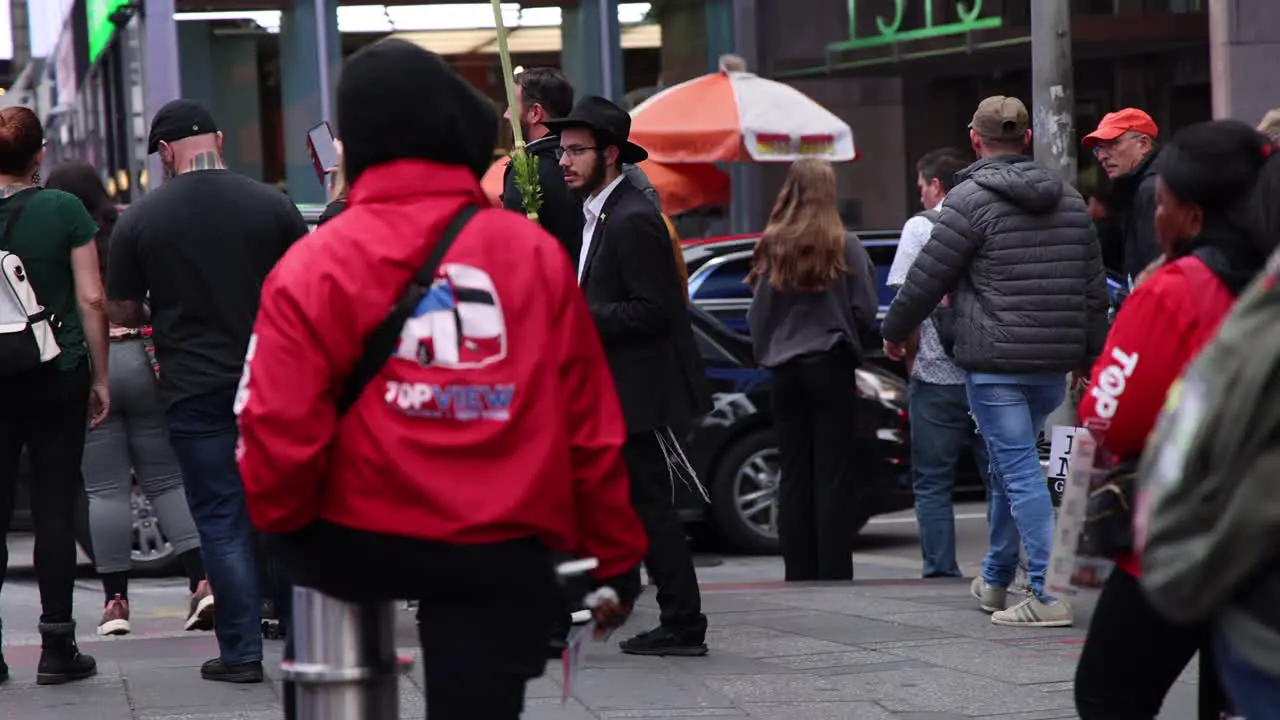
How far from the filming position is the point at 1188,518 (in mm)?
2686

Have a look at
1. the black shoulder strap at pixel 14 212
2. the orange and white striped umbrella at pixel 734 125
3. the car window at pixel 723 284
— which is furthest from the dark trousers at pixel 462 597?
the orange and white striped umbrella at pixel 734 125

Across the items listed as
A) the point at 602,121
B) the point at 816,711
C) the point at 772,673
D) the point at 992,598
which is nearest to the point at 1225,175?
the point at 816,711

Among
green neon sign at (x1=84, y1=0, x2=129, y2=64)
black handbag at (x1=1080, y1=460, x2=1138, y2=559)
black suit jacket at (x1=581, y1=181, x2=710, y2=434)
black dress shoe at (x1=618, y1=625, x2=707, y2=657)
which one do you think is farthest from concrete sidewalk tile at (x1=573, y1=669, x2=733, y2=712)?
green neon sign at (x1=84, y1=0, x2=129, y2=64)

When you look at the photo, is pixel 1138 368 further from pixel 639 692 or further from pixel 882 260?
pixel 882 260

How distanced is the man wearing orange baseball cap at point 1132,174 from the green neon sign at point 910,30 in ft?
28.2

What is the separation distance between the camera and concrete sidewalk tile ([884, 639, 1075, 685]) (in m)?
6.36

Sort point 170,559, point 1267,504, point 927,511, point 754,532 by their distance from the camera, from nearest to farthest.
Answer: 1. point 1267,504
2. point 927,511
3. point 170,559
4. point 754,532

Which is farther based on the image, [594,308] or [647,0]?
[647,0]

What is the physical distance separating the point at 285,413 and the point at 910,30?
1620 cm

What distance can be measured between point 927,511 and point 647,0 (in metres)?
12.3

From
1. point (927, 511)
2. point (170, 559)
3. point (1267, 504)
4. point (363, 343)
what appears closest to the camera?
point (1267, 504)

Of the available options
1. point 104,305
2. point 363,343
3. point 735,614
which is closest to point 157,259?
point 104,305

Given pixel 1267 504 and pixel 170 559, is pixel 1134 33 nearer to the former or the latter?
pixel 170 559

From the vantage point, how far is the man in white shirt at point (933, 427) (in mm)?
8805
